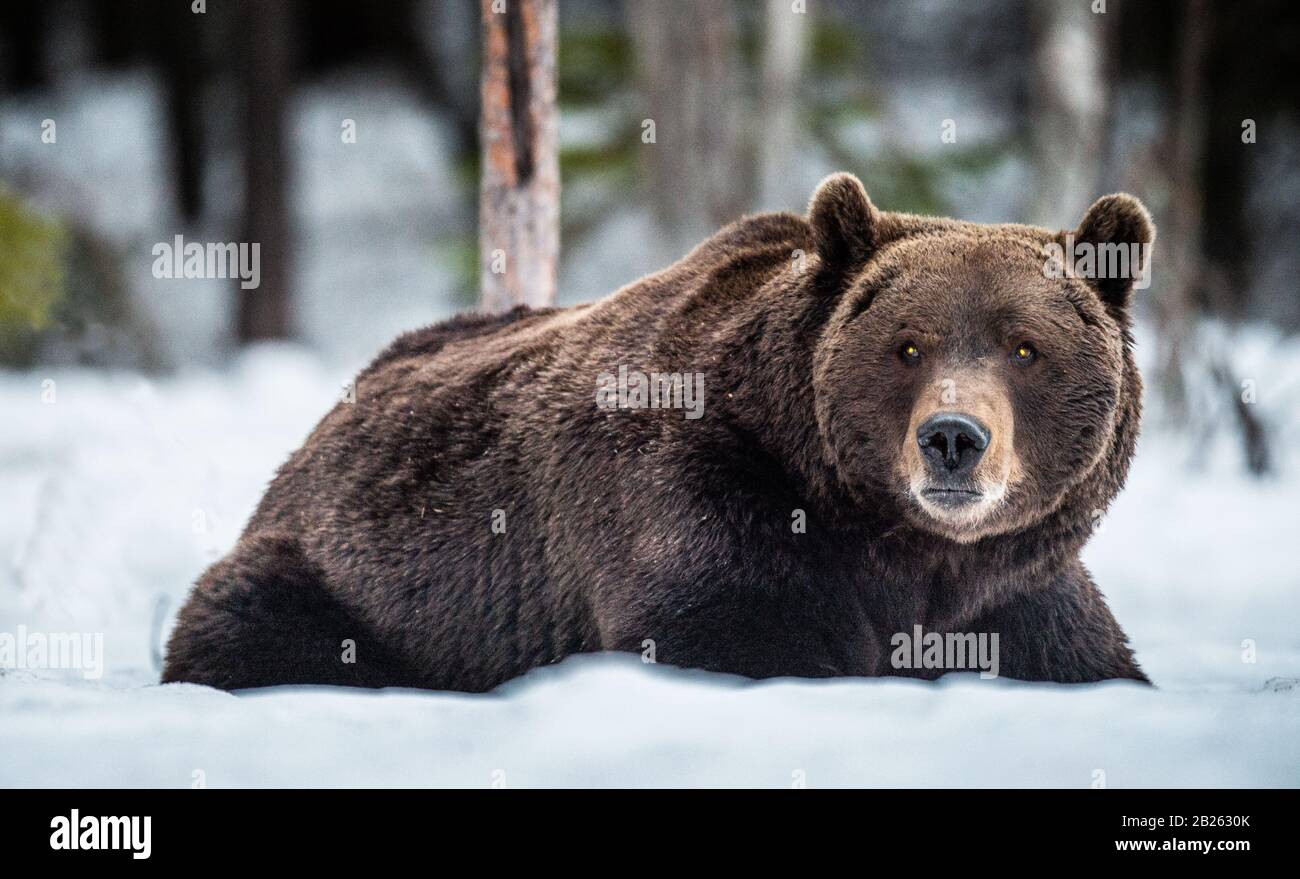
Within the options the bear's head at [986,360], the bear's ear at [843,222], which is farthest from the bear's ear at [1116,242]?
the bear's ear at [843,222]

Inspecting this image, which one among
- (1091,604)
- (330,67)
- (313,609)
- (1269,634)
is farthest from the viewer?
(330,67)

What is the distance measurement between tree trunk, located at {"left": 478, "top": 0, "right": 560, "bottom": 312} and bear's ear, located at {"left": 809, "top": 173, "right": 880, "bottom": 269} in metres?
3.17

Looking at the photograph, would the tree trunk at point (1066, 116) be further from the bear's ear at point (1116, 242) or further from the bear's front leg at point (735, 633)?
the bear's front leg at point (735, 633)

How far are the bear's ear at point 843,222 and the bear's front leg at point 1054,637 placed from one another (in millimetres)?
1303

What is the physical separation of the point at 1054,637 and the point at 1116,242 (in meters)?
1.37

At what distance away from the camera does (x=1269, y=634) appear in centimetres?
719

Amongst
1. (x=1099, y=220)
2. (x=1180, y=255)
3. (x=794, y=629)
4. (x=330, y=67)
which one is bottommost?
(x=794, y=629)

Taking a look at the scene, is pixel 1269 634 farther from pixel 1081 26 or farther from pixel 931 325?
pixel 1081 26

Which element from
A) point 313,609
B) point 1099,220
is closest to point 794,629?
point 1099,220

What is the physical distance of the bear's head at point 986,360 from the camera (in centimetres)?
468

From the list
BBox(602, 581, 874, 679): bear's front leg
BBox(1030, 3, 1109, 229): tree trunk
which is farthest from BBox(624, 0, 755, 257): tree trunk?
BBox(602, 581, 874, 679): bear's front leg

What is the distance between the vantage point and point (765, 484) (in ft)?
16.3

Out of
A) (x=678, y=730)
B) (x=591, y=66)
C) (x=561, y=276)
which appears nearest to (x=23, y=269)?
(x=678, y=730)

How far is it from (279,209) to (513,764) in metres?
14.4
